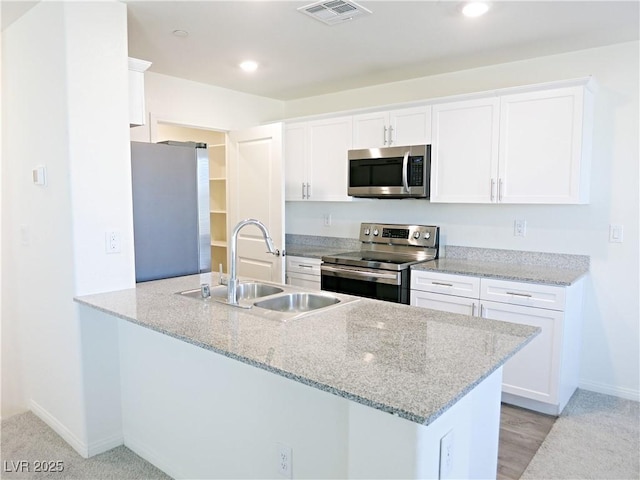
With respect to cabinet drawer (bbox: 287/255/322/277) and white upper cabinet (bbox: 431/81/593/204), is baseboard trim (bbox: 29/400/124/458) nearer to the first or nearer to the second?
cabinet drawer (bbox: 287/255/322/277)

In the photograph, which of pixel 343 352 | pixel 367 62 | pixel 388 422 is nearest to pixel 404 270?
pixel 367 62

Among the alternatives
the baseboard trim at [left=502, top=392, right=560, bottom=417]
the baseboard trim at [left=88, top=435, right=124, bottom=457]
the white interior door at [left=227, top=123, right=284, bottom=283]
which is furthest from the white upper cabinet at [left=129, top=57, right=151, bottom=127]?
the baseboard trim at [left=502, top=392, right=560, bottom=417]

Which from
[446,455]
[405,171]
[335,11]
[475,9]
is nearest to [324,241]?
[405,171]

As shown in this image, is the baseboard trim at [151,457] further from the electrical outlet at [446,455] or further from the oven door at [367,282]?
the oven door at [367,282]

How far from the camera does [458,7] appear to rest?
2449mm

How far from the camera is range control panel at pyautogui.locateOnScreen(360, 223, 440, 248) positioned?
12.5ft

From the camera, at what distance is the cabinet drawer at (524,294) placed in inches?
111

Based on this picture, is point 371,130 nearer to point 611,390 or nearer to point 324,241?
point 324,241

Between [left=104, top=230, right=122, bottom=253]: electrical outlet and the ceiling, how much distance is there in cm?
122

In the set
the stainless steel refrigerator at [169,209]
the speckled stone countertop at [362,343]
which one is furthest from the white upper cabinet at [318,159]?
the speckled stone countertop at [362,343]

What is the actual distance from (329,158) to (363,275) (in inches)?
47.3

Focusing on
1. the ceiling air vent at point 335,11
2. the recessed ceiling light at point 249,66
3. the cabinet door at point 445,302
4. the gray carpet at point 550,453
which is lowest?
the gray carpet at point 550,453

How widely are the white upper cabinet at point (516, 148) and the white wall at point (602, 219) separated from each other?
193 millimetres

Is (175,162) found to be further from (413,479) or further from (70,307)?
(413,479)
